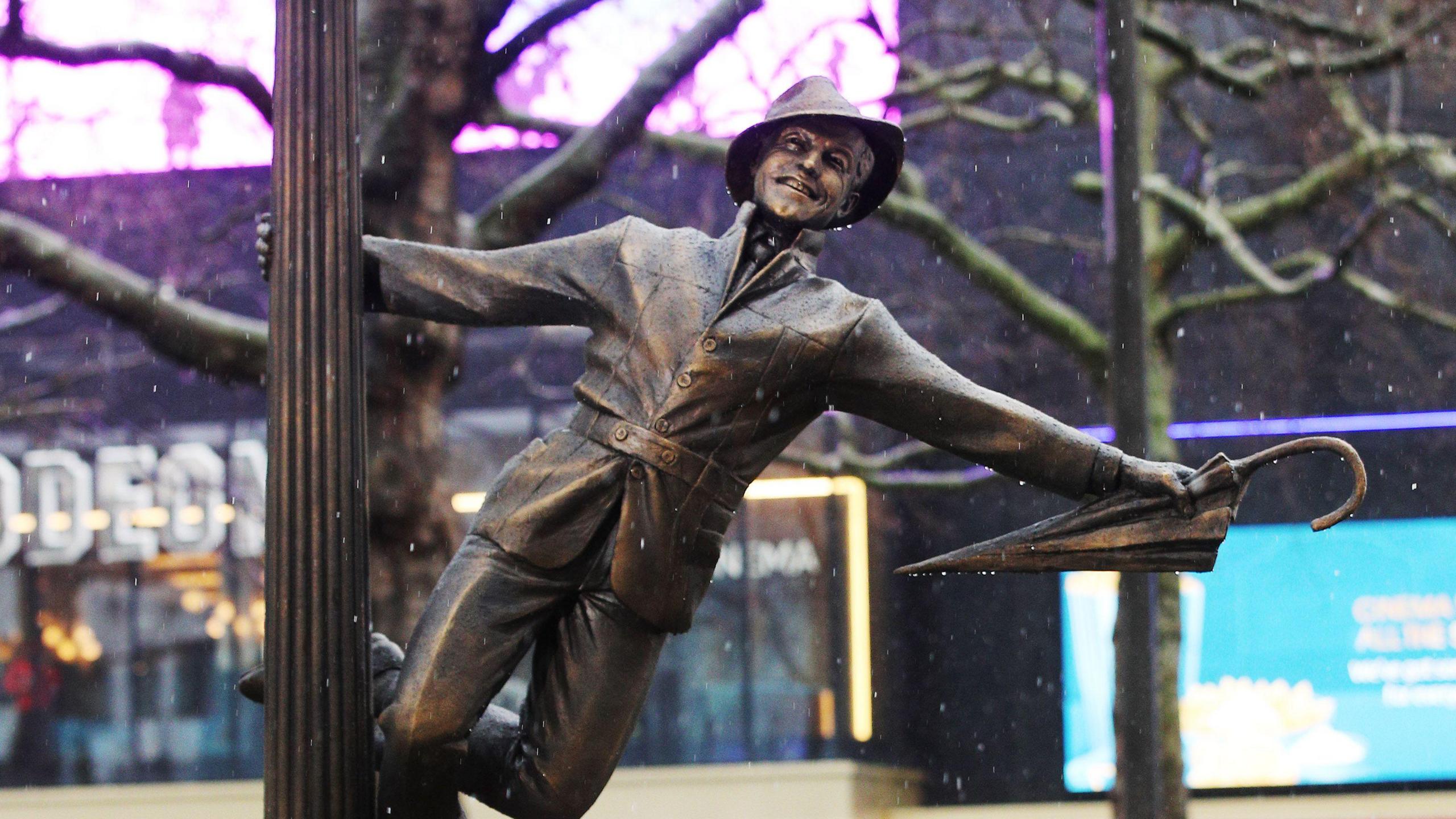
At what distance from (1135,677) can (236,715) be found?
11.9 meters

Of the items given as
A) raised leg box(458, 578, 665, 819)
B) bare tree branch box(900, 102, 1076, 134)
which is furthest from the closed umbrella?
bare tree branch box(900, 102, 1076, 134)

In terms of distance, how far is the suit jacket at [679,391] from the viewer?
392 cm

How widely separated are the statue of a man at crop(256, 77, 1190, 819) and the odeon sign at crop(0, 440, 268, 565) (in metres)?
12.8

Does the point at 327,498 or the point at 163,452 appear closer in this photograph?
the point at 327,498

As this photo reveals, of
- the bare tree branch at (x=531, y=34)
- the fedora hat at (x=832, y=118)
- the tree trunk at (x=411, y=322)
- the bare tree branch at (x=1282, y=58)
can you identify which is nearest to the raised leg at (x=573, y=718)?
the fedora hat at (x=832, y=118)

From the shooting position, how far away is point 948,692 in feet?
53.9

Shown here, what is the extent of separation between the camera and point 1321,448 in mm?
3787

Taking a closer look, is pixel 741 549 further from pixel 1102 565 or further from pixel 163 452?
pixel 1102 565

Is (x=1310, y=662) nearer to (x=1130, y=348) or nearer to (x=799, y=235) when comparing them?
(x=1130, y=348)

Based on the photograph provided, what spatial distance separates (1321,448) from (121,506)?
1466cm

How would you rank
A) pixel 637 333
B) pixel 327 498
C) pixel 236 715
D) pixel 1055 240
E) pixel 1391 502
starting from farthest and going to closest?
1. pixel 236 715
2. pixel 1391 502
3. pixel 1055 240
4. pixel 637 333
5. pixel 327 498

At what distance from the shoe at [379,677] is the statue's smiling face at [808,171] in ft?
4.36

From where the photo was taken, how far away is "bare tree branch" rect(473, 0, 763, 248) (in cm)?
857

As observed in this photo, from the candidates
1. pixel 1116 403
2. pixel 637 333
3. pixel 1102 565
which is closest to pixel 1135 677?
pixel 1116 403
